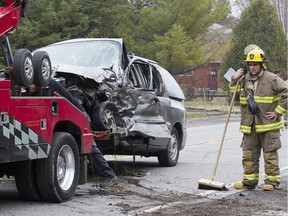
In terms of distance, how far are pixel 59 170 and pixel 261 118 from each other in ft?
10.1

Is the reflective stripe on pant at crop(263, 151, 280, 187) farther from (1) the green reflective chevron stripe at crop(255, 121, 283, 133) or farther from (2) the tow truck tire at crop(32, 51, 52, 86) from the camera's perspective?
(2) the tow truck tire at crop(32, 51, 52, 86)

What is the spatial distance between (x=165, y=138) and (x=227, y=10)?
26028 millimetres

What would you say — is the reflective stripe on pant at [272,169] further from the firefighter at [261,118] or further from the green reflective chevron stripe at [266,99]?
the green reflective chevron stripe at [266,99]

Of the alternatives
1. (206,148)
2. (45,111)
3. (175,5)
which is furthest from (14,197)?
(175,5)

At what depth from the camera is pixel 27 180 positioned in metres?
7.27

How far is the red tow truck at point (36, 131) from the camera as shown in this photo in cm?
656

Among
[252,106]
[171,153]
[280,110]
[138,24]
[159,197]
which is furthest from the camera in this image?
[138,24]

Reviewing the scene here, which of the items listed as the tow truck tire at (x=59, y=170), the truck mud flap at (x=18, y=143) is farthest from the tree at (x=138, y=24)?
the truck mud flap at (x=18, y=143)

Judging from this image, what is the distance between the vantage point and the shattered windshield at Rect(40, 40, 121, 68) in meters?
10.1

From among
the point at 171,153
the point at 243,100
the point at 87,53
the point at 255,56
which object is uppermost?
the point at 87,53

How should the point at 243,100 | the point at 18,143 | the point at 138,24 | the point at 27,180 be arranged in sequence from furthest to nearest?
the point at 138,24 → the point at 243,100 → the point at 27,180 → the point at 18,143

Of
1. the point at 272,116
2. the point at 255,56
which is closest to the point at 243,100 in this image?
the point at 272,116

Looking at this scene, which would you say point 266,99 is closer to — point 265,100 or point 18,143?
point 265,100

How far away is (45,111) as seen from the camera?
280 inches
